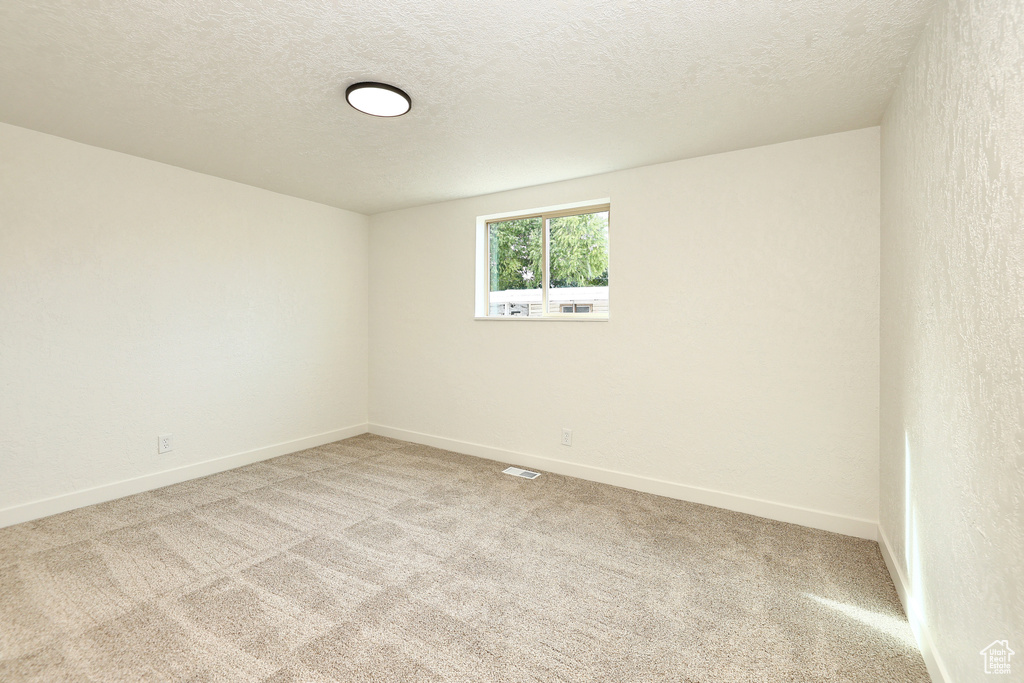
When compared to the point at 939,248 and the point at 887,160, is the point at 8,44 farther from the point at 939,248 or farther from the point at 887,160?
the point at 887,160

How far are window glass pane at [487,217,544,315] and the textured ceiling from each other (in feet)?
3.11

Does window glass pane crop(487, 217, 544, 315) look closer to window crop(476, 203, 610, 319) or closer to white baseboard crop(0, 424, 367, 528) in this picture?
window crop(476, 203, 610, 319)

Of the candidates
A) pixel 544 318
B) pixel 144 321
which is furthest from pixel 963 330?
pixel 144 321

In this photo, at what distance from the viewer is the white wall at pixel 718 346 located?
2629 mm

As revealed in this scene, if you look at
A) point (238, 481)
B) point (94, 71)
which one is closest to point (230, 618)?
point (238, 481)

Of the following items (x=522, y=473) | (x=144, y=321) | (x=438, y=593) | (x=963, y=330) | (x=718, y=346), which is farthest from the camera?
(x=522, y=473)

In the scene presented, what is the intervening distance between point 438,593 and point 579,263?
108 inches

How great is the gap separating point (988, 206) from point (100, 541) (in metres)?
4.22

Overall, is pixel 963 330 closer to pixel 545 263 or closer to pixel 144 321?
pixel 545 263

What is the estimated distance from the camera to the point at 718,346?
3.03 meters

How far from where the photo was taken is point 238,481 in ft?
11.5

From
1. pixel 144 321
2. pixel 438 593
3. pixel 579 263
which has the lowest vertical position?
pixel 438 593

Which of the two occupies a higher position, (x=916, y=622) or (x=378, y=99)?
(x=378, y=99)

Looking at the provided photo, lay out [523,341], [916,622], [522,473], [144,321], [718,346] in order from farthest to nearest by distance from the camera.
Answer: [523,341] < [522,473] < [144,321] < [718,346] < [916,622]
